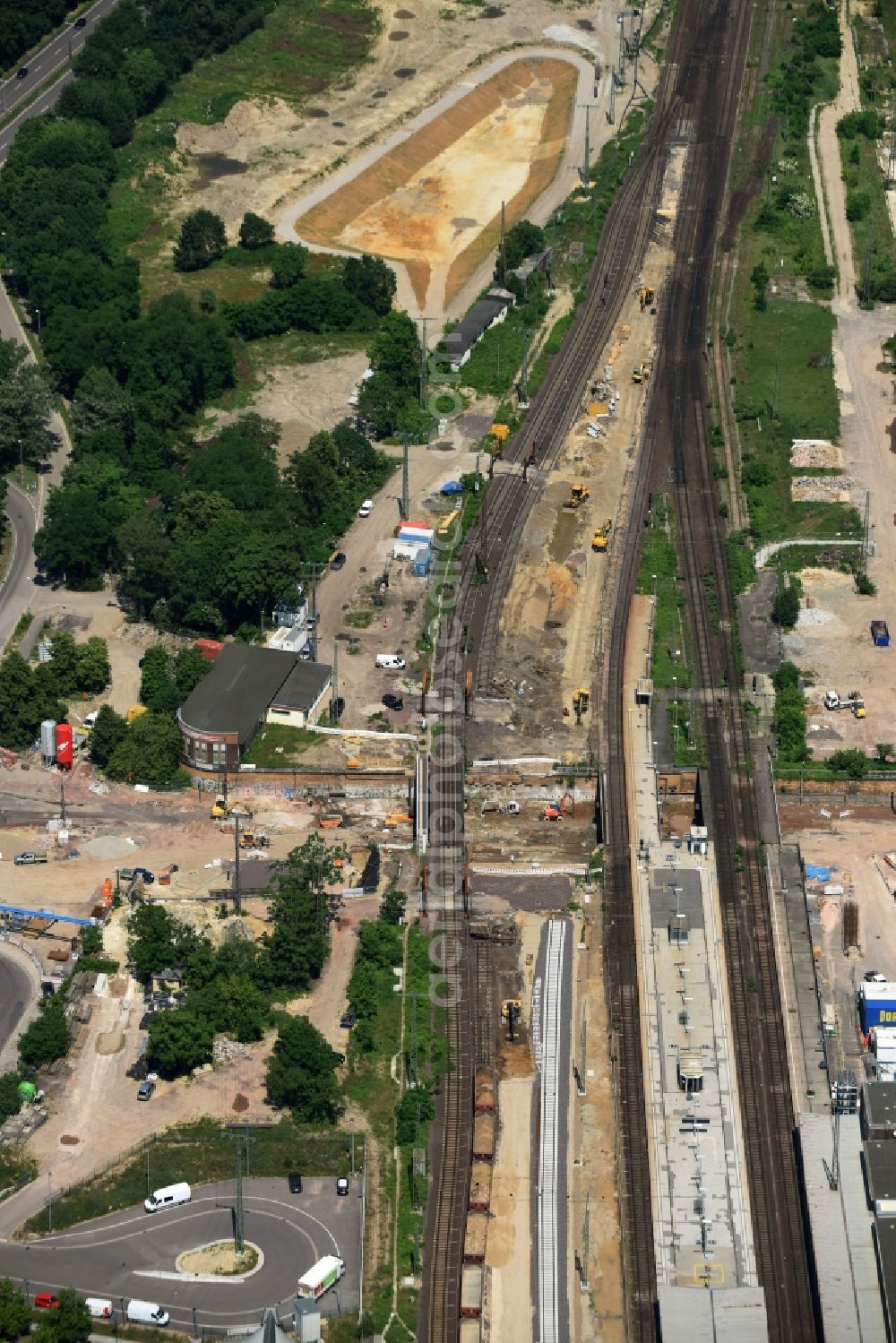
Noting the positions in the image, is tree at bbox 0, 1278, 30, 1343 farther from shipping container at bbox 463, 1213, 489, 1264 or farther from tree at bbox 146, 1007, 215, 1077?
shipping container at bbox 463, 1213, 489, 1264

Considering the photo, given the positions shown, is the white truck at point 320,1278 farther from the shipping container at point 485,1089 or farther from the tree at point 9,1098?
the tree at point 9,1098

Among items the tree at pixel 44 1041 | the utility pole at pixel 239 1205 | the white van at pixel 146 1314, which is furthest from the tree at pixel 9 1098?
the white van at pixel 146 1314

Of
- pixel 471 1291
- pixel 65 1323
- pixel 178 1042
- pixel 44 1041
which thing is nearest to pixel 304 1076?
pixel 178 1042

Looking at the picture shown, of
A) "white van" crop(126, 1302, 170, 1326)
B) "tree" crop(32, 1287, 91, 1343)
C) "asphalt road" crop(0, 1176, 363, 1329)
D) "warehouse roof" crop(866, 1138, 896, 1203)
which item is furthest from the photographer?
"warehouse roof" crop(866, 1138, 896, 1203)

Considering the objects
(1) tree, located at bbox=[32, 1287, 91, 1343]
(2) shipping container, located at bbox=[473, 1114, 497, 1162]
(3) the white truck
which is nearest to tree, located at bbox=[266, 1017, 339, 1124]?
(2) shipping container, located at bbox=[473, 1114, 497, 1162]

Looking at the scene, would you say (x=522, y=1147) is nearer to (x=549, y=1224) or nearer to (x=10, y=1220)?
(x=549, y=1224)

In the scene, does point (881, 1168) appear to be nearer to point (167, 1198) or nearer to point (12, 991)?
point (167, 1198)
